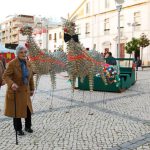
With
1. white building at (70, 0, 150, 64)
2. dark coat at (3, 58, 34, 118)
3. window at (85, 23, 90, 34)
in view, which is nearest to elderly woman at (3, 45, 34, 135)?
dark coat at (3, 58, 34, 118)

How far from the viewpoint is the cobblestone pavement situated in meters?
5.04

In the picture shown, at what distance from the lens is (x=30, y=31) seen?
745 cm

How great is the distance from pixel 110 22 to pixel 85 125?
34046 mm

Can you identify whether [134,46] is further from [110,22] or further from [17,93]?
[17,93]

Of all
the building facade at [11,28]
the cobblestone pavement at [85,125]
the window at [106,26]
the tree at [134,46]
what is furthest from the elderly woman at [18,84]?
the building facade at [11,28]

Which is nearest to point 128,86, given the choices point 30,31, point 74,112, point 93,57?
point 93,57

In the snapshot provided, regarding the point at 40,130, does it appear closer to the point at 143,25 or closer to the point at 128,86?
the point at 128,86

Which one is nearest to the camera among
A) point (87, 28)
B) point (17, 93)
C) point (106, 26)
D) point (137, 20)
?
point (17, 93)

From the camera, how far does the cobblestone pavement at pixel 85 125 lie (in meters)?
5.04

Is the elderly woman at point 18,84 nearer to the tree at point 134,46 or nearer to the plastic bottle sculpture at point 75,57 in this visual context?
the plastic bottle sculpture at point 75,57

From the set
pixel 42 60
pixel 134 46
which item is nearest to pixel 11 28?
pixel 134 46

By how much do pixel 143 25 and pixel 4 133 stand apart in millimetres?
30899

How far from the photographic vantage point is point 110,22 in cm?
3900

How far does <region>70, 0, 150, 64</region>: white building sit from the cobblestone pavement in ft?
77.0
